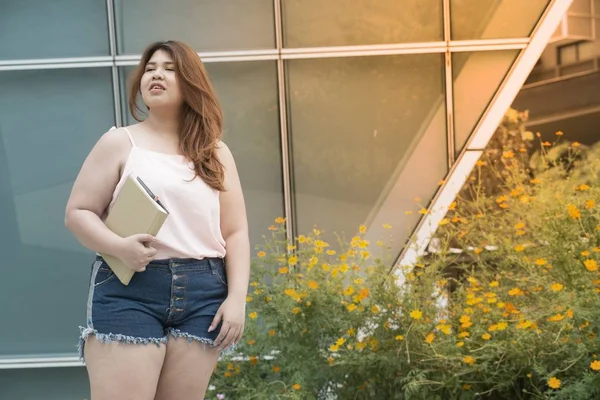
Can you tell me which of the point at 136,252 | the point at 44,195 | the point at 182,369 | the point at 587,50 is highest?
the point at 587,50

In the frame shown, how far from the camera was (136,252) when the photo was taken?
204cm

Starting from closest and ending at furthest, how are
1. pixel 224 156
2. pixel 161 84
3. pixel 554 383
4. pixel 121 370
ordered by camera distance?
pixel 121 370, pixel 161 84, pixel 224 156, pixel 554 383

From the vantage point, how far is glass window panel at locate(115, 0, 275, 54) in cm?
560

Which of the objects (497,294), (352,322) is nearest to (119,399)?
(352,322)

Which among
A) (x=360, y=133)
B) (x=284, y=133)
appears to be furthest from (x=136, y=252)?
(x=360, y=133)

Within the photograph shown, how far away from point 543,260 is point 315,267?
1156mm

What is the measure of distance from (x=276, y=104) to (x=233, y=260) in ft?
11.3

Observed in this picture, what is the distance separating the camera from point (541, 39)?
559 cm

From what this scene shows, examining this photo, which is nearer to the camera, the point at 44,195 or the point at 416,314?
the point at 416,314

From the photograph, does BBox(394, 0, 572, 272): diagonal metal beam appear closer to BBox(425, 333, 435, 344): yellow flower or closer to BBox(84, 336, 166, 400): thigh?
BBox(425, 333, 435, 344): yellow flower

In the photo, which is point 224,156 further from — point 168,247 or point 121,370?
point 121,370

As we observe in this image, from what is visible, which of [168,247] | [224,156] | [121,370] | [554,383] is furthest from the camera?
[554,383]

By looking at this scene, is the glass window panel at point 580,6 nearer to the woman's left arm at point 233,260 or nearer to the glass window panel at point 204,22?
the glass window panel at point 204,22

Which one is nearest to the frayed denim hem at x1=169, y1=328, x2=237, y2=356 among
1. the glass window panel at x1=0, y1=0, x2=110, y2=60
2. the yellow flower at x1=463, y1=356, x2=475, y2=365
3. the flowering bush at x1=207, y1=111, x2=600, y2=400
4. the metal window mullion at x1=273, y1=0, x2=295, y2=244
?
the flowering bush at x1=207, y1=111, x2=600, y2=400
